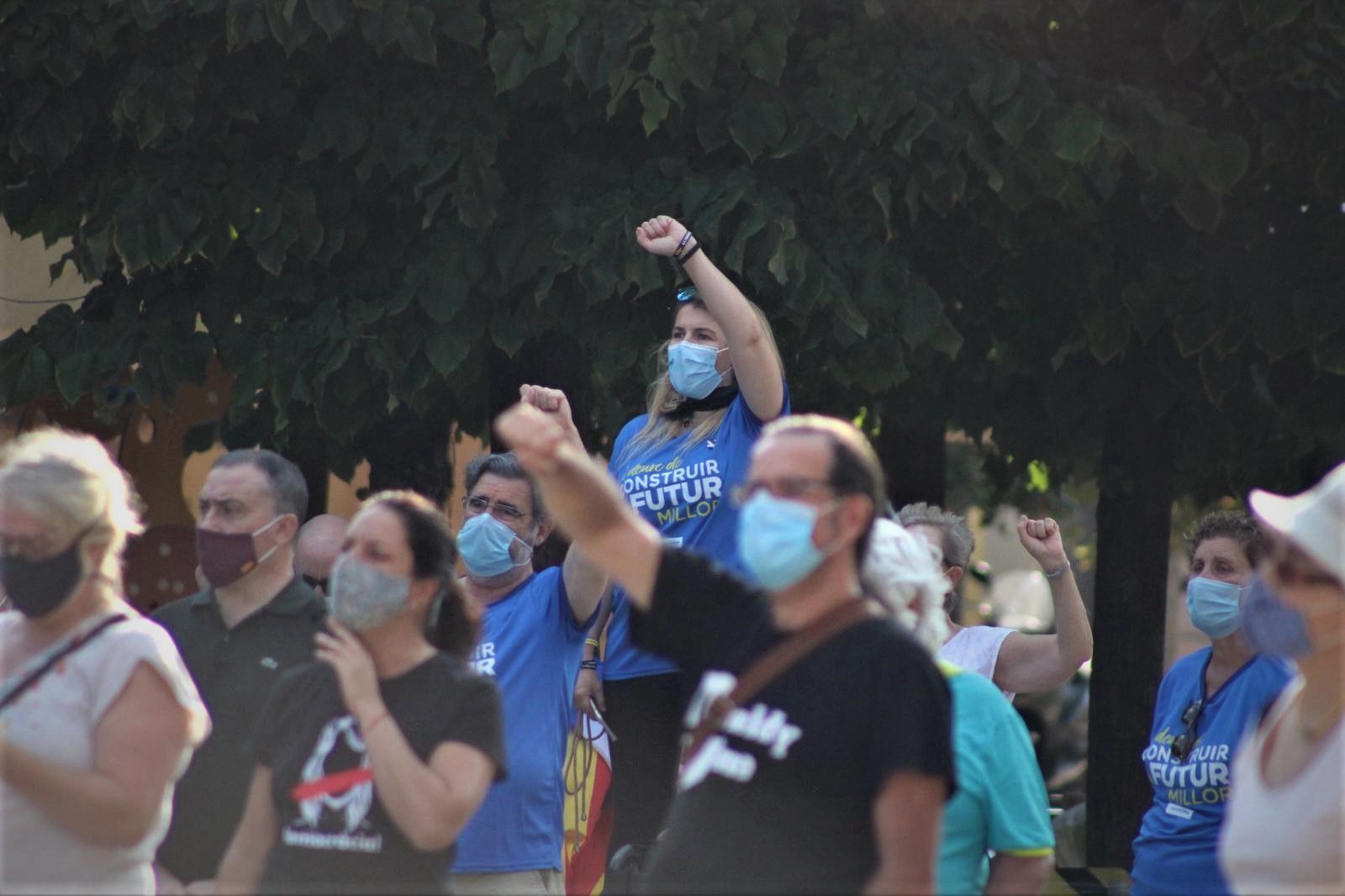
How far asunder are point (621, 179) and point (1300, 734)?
177 inches

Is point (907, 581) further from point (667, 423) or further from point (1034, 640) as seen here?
point (667, 423)

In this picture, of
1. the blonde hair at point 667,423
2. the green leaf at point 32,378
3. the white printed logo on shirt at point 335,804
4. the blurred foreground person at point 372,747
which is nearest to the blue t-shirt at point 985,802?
the blurred foreground person at point 372,747

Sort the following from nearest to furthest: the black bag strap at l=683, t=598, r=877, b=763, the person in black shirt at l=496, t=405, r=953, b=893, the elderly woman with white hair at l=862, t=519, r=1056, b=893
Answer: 1. the person in black shirt at l=496, t=405, r=953, b=893
2. the black bag strap at l=683, t=598, r=877, b=763
3. the elderly woman with white hair at l=862, t=519, r=1056, b=893

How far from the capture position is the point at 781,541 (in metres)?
A: 3.27

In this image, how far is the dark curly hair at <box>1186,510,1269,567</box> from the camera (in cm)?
588

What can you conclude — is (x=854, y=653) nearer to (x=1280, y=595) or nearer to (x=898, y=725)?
(x=898, y=725)

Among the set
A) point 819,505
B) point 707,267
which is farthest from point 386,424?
point 819,505

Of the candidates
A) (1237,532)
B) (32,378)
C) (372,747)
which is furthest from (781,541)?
(32,378)

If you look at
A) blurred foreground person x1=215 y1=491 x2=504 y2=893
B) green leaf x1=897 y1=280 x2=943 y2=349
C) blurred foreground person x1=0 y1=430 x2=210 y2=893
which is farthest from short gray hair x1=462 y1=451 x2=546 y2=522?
green leaf x1=897 y1=280 x2=943 y2=349

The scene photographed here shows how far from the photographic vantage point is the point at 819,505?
3.31 meters

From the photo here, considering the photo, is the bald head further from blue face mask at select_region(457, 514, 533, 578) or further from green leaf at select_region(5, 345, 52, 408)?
green leaf at select_region(5, 345, 52, 408)

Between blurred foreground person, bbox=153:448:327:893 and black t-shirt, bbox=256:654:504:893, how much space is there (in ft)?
2.12

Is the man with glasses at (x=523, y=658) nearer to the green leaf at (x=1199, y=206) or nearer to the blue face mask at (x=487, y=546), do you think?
the blue face mask at (x=487, y=546)

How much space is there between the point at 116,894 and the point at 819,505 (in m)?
1.71
